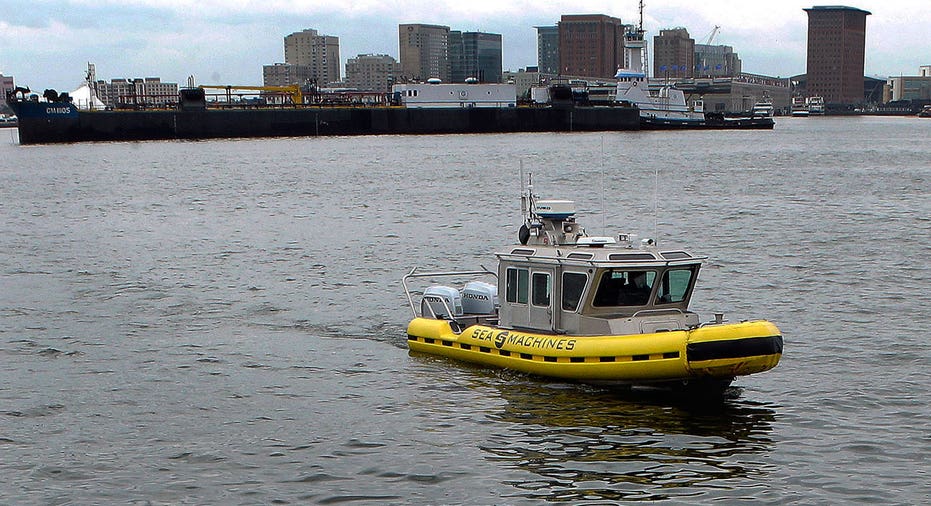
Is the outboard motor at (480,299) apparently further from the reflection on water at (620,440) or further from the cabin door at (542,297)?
the reflection on water at (620,440)

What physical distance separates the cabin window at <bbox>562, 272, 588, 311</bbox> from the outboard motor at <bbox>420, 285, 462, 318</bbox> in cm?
428

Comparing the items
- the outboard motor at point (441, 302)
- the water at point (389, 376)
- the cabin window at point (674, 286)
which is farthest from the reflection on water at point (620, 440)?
the outboard motor at point (441, 302)

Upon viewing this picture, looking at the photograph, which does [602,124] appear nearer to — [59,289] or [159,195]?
[159,195]

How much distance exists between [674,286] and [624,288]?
91 cm

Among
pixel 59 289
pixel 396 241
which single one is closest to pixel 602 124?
pixel 396 241

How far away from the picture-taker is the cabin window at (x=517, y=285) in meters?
20.9

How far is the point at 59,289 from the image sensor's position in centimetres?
3475

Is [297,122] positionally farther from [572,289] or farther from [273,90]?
[572,289]

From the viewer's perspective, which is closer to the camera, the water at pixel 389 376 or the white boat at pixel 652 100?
the water at pixel 389 376

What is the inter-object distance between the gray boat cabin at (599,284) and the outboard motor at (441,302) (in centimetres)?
304

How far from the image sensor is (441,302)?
23.9m

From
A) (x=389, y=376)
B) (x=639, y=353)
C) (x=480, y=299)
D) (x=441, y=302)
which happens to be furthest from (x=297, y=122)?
(x=639, y=353)

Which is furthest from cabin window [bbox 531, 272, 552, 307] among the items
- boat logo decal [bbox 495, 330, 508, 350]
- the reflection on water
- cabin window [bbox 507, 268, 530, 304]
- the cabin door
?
the reflection on water

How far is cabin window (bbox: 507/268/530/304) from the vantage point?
2089cm
